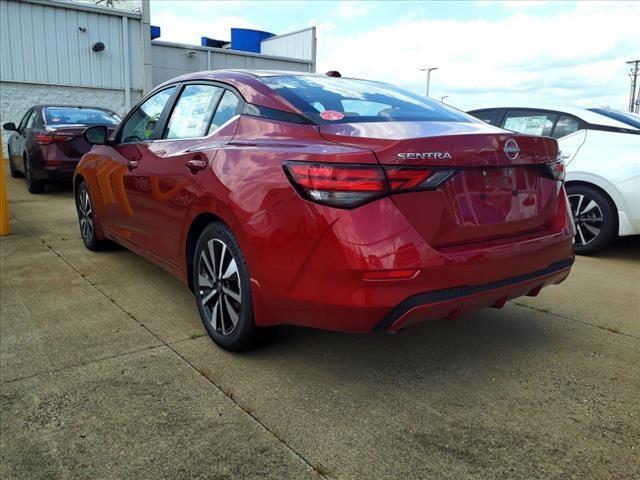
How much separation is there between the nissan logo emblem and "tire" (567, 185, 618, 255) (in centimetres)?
347

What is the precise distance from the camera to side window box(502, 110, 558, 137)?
6285 millimetres

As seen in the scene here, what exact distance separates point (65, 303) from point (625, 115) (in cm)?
581

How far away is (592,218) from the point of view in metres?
5.70

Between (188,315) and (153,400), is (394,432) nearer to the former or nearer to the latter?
(153,400)

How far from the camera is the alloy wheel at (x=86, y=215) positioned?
524 centimetres

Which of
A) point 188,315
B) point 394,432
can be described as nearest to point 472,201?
point 394,432

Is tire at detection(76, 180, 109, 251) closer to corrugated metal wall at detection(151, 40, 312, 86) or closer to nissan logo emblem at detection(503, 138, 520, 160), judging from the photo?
nissan logo emblem at detection(503, 138, 520, 160)

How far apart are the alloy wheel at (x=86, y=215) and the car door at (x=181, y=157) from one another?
1.50 m

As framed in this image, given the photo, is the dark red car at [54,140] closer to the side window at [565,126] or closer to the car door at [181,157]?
the car door at [181,157]

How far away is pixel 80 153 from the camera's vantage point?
8.66 metres

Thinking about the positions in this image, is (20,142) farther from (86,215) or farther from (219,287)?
(219,287)

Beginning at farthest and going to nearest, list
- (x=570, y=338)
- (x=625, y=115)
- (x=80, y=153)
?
(x=80, y=153) < (x=625, y=115) < (x=570, y=338)

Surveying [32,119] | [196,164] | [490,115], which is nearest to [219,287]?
[196,164]

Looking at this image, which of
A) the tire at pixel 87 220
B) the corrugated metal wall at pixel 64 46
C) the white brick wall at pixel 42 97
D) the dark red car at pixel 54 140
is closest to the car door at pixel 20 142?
the dark red car at pixel 54 140
